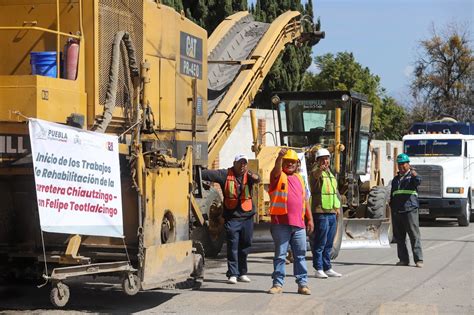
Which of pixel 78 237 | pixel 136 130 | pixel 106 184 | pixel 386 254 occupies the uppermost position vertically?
pixel 136 130

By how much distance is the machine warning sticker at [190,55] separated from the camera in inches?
442

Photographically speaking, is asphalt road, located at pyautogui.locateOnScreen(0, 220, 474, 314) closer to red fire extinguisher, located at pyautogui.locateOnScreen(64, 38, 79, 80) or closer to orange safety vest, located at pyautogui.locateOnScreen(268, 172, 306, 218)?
orange safety vest, located at pyautogui.locateOnScreen(268, 172, 306, 218)

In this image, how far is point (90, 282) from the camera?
11.6m

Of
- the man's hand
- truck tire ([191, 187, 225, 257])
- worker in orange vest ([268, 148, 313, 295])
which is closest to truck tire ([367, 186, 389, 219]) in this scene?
truck tire ([191, 187, 225, 257])

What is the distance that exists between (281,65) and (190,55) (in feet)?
65.9

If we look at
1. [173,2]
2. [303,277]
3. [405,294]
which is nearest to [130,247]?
[303,277]

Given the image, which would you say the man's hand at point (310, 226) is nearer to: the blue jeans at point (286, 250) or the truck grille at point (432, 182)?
the blue jeans at point (286, 250)

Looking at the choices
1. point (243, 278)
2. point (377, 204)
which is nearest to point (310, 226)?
point (243, 278)

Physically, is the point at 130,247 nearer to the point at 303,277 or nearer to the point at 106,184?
the point at 106,184

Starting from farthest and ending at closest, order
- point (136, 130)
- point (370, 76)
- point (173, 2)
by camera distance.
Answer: point (370, 76) → point (173, 2) → point (136, 130)

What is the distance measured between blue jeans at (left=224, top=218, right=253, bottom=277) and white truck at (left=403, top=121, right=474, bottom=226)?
14.0 m

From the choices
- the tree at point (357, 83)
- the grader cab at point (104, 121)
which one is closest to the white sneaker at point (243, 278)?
the grader cab at point (104, 121)

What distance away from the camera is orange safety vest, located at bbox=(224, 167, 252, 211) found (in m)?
11.4

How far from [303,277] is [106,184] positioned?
10.2ft
